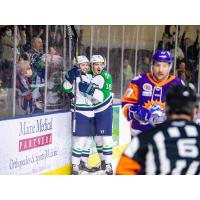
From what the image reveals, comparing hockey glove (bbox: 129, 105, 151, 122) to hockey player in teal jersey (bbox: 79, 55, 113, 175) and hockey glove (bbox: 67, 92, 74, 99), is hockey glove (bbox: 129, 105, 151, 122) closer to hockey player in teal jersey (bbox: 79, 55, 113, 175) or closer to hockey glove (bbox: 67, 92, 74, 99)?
hockey player in teal jersey (bbox: 79, 55, 113, 175)

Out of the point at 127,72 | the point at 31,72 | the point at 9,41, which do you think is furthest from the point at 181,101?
the point at 127,72

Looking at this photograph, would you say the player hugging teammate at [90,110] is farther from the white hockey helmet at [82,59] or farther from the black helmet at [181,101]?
the black helmet at [181,101]

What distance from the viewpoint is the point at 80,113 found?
462 cm

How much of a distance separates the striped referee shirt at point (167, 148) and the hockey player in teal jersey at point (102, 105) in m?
2.34

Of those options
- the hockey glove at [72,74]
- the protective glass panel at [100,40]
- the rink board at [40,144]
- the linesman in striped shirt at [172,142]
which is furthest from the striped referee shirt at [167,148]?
the hockey glove at [72,74]

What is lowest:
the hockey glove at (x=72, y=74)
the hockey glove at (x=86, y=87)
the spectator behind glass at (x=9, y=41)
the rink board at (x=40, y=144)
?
the rink board at (x=40, y=144)

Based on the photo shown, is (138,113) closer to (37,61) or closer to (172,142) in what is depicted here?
(37,61)

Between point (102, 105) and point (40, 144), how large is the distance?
2.06ft

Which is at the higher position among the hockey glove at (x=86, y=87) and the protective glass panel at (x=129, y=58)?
the protective glass panel at (x=129, y=58)

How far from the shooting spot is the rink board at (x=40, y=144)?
4.05 meters

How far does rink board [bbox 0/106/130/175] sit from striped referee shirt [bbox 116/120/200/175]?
192 cm

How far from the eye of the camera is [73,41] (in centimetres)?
443
